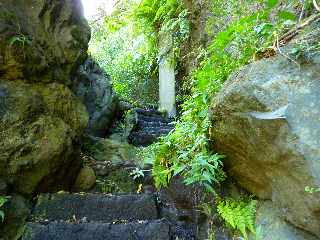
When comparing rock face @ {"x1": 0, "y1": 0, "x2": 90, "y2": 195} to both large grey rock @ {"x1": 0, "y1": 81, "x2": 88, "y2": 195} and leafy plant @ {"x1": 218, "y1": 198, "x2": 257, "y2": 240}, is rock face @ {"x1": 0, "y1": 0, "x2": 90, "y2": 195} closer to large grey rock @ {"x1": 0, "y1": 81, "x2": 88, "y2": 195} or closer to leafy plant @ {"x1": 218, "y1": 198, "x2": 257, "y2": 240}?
large grey rock @ {"x1": 0, "y1": 81, "x2": 88, "y2": 195}

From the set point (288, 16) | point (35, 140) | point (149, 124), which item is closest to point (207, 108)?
point (288, 16)

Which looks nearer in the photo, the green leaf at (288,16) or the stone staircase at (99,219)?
the stone staircase at (99,219)

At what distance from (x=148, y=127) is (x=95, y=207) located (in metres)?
4.41

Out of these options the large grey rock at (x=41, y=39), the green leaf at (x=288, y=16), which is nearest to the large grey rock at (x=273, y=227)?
the green leaf at (x=288, y=16)

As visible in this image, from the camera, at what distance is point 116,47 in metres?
13.9

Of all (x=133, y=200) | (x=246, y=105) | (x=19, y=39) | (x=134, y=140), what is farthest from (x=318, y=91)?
(x=134, y=140)

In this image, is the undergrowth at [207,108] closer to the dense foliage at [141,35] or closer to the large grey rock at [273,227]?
the large grey rock at [273,227]

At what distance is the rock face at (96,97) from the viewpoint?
6531 mm

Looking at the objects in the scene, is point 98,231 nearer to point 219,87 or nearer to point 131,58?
point 219,87

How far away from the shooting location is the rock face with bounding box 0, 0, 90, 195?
3613 millimetres

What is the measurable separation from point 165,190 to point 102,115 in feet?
11.1

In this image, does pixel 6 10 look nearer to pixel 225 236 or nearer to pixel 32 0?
pixel 32 0

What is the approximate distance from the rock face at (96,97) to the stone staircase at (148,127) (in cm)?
55

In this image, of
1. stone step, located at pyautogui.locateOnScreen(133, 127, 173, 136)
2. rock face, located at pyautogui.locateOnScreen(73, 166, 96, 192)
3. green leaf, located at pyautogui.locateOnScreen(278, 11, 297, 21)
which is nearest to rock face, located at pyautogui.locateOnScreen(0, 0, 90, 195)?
rock face, located at pyautogui.locateOnScreen(73, 166, 96, 192)
